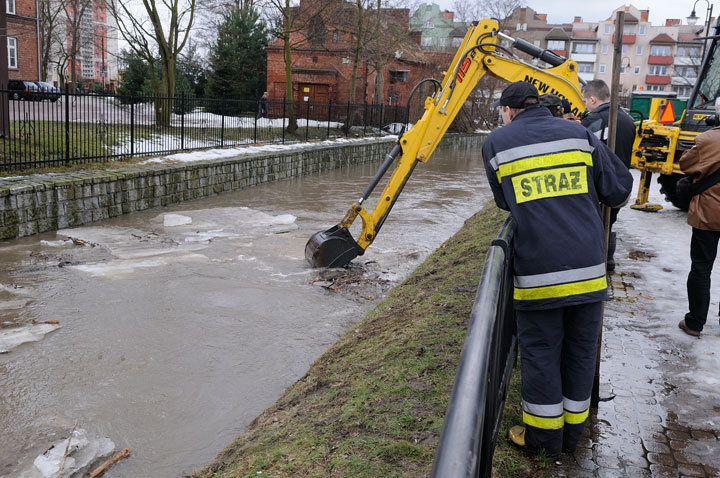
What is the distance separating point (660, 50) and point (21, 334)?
10602 centimetres

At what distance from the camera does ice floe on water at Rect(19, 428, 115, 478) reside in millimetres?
4000

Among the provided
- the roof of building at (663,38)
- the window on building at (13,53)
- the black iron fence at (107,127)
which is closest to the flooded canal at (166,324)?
the black iron fence at (107,127)

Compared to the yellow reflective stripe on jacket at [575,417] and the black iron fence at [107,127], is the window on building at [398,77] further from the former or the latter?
the yellow reflective stripe on jacket at [575,417]

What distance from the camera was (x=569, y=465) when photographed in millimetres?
3242

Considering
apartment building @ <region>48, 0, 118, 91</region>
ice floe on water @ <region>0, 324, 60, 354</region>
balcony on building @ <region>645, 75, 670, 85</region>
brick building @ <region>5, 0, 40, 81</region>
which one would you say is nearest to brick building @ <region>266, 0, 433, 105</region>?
apartment building @ <region>48, 0, 118, 91</region>

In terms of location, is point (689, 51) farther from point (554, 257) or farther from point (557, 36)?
point (554, 257)

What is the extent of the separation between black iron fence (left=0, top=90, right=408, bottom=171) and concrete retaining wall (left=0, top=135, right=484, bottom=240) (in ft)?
3.33

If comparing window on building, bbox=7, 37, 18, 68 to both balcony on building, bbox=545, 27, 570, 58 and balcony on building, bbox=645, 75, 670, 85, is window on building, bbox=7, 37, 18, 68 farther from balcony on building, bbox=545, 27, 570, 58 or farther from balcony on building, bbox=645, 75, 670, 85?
balcony on building, bbox=645, 75, 670, 85

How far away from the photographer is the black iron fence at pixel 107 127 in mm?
11898

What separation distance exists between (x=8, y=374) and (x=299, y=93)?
42.4 metres

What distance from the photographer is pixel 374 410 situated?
3959 mm

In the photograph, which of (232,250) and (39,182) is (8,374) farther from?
(39,182)

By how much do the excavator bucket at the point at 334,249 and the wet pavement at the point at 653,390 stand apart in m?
3.49

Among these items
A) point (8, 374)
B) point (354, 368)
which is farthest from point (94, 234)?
point (354, 368)
